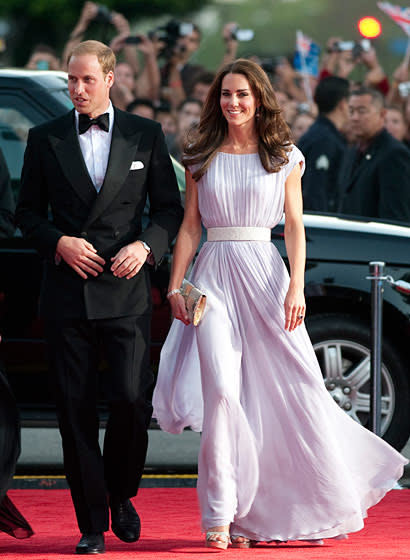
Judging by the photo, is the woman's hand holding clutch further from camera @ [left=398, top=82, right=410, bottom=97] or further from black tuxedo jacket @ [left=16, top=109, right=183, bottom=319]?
camera @ [left=398, top=82, right=410, bottom=97]

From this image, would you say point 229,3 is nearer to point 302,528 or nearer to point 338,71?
point 338,71

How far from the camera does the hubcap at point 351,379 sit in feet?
26.8

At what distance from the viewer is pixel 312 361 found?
6016 mm

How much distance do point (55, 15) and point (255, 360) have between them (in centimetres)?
1022

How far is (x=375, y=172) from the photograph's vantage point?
10.4 m

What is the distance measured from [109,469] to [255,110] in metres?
1.65

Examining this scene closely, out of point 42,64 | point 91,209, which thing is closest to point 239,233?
point 91,209

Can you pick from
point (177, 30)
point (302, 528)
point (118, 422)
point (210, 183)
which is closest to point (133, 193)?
point (210, 183)

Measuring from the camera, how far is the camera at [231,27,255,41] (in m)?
15.1

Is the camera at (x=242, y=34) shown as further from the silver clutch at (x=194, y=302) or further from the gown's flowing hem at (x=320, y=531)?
the gown's flowing hem at (x=320, y=531)

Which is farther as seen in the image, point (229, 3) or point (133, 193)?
point (229, 3)

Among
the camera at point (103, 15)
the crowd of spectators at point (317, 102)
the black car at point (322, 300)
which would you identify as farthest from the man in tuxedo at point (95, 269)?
the camera at point (103, 15)

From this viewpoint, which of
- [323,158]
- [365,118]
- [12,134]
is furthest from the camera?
[323,158]

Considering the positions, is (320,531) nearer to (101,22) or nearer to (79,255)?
(79,255)
